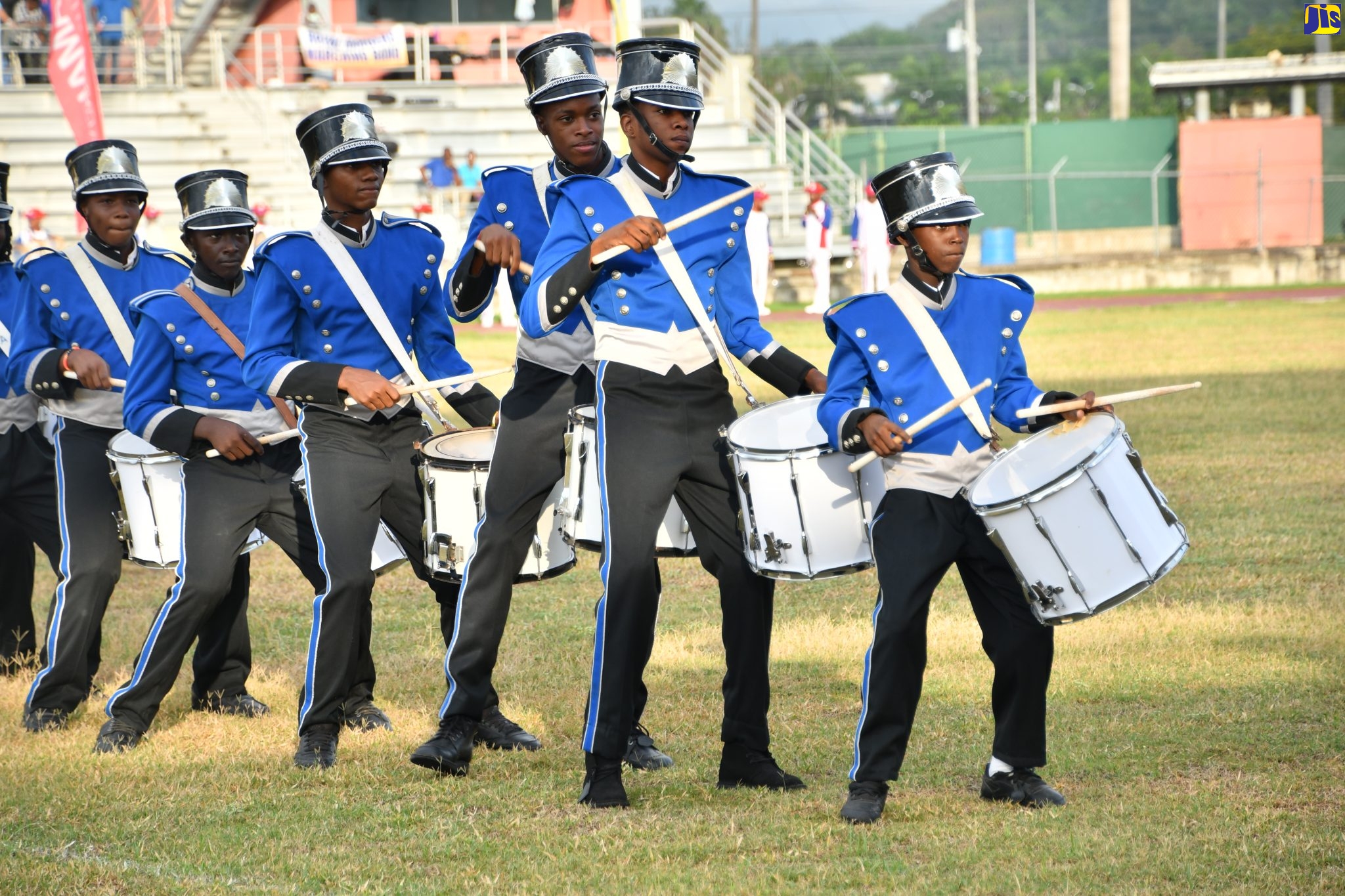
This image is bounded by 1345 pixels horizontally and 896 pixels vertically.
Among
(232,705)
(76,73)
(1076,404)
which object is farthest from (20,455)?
(76,73)

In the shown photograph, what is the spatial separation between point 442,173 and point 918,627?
89.0 feet

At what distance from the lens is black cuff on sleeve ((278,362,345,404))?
19.2ft

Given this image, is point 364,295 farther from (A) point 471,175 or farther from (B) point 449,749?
(A) point 471,175

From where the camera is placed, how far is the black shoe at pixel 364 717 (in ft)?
21.5

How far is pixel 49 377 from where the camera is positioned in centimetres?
678

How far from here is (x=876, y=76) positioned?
393ft

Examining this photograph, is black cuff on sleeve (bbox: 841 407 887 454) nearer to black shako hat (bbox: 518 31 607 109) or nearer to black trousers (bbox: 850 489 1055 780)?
black trousers (bbox: 850 489 1055 780)

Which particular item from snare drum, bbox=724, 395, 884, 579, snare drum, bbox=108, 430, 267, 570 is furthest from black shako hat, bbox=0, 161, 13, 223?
snare drum, bbox=724, 395, 884, 579

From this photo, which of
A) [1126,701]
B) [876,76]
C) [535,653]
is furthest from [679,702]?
[876,76]

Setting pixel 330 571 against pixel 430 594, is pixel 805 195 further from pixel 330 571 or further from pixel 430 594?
pixel 330 571

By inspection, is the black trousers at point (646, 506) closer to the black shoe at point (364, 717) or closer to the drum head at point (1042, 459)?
the drum head at point (1042, 459)

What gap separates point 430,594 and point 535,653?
169 cm

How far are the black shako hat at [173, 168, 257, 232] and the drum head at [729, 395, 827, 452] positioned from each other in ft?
7.24

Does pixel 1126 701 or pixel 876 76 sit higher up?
pixel 876 76
